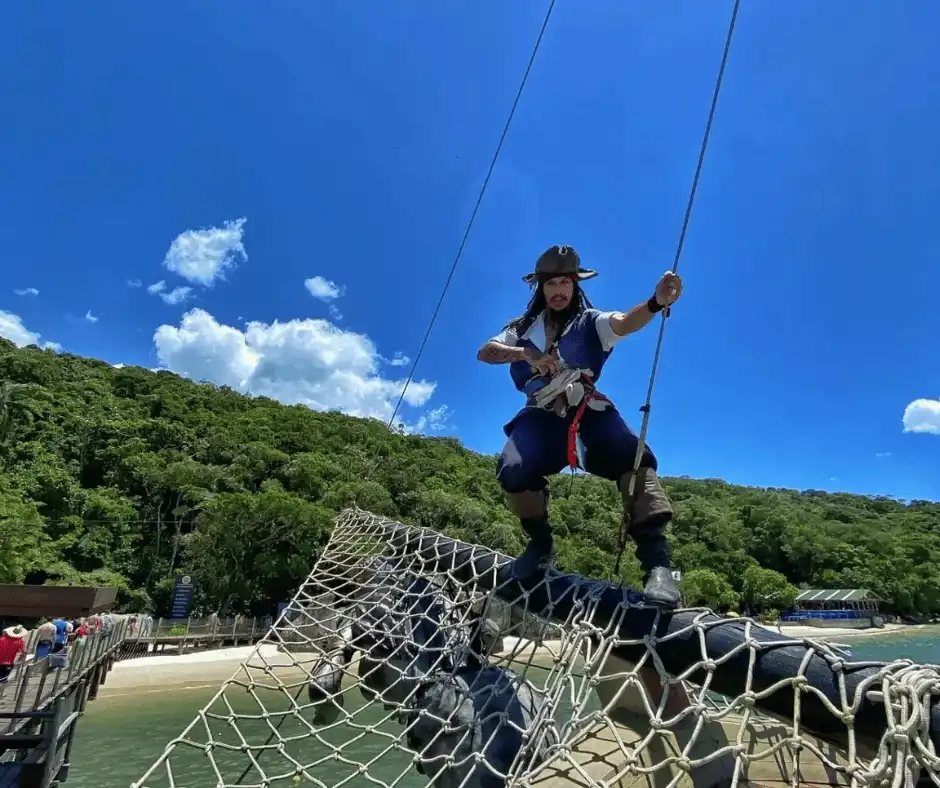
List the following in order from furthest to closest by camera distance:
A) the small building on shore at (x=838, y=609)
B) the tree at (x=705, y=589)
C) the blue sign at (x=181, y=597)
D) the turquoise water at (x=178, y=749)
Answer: the small building on shore at (x=838, y=609) < the tree at (x=705, y=589) < the blue sign at (x=181, y=597) < the turquoise water at (x=178, y=749)

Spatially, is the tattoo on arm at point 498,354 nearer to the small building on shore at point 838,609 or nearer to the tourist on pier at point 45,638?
the tourist on pier at point 45,638

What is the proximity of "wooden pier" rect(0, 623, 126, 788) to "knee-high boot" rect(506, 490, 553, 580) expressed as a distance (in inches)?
325

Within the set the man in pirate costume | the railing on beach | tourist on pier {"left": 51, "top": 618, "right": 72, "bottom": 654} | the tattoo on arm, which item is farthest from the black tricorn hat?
the railing on beach

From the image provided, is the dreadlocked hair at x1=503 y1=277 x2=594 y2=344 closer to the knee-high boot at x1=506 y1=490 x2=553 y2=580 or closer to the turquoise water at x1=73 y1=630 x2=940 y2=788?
the knee-high boot at x1=506 y1=490 x2=553 y2=580

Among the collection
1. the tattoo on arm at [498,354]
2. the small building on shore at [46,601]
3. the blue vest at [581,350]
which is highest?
the blue vest at [581,350]

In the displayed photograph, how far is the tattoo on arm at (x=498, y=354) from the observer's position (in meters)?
2.78

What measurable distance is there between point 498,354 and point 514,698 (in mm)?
1598

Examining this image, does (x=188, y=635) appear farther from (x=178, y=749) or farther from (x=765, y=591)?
(x=765, y=591)

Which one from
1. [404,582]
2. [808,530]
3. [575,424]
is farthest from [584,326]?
[808,530]

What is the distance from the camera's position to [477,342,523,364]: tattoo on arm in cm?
278

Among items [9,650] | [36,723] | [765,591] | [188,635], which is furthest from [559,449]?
[765,591]

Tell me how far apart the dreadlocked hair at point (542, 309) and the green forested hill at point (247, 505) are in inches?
507

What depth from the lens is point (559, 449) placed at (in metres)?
2.75

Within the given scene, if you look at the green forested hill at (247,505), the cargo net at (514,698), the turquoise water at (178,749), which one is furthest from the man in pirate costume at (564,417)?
the green forested hill at (247,505)
